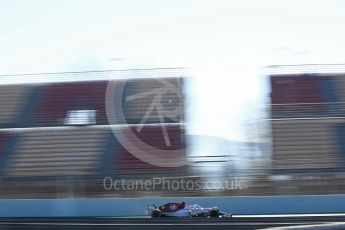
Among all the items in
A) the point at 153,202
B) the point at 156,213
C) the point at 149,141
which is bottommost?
the point at 156,213

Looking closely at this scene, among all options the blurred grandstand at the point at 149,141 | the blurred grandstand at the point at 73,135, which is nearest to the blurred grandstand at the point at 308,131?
A: the blurred grandstand at the point at 149,141

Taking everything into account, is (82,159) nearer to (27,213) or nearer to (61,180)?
Answer: (61,180)

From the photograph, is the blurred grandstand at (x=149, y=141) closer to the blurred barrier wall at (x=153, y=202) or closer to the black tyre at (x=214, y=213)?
the blurred barrier wall at (x=153, y=202)

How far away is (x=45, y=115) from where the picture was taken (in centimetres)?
2530

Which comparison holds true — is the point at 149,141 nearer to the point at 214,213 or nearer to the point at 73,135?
the point at 73,135

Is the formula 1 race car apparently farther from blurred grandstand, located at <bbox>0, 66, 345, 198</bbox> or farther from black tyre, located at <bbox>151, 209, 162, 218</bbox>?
blurred grandstand, located at <bbox>0, 66, 345, 198</bbox>

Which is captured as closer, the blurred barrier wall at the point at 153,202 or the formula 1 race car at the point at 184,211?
the formula 1 race car at the point at 184,211

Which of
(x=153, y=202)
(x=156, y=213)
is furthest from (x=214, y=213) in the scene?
(x=153, y=202)

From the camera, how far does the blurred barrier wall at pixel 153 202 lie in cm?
1905

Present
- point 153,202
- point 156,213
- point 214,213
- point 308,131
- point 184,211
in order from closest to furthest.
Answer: point 214,213 < point 184,211 < point 156,213 < point 153,202 < point 308,131

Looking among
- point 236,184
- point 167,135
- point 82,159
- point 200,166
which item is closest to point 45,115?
point 82,159

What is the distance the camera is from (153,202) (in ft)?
63.8

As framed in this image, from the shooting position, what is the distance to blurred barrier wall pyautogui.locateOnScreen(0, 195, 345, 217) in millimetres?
19047

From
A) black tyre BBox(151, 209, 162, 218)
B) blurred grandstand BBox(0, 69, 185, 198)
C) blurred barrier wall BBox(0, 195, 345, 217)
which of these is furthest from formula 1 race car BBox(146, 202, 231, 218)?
blurred grandstand BBox(0, 69, 185, 198)
